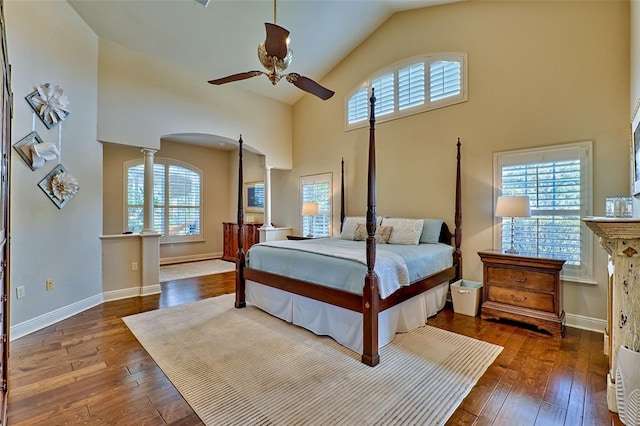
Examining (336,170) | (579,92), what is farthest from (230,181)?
(579,92)

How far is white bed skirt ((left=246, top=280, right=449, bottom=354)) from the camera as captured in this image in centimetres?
Answer: 274

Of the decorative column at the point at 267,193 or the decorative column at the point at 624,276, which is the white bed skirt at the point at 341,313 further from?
the decorative column at the point at 267,193

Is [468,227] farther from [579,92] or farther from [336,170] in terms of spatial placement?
A: [336,170]

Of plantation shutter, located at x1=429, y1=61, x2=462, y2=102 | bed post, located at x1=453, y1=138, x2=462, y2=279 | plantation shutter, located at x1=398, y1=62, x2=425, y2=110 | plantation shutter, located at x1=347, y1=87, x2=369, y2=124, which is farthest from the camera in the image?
plantation shutter, located at x1=347, y1=87, x2=369, y2=124

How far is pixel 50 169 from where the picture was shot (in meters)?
3.42

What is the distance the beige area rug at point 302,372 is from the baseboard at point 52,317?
81 centimetres

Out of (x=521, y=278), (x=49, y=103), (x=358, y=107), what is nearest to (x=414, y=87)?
(x=358, y=107)

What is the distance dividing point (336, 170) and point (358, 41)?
228 centimetres

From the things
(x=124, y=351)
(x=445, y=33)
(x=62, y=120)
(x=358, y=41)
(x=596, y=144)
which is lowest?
(x=124, y=351)

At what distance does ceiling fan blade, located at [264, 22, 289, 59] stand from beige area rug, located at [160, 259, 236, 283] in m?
4.48

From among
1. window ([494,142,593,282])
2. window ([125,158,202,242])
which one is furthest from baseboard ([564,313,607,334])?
window ([125,158,202,242])

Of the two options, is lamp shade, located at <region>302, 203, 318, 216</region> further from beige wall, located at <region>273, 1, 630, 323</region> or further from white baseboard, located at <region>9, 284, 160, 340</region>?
white baseboard, located at <region>9, 284, 160, 340</region>

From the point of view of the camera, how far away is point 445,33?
13.8ft

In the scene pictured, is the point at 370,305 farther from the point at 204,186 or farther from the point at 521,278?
the point at 204,186
